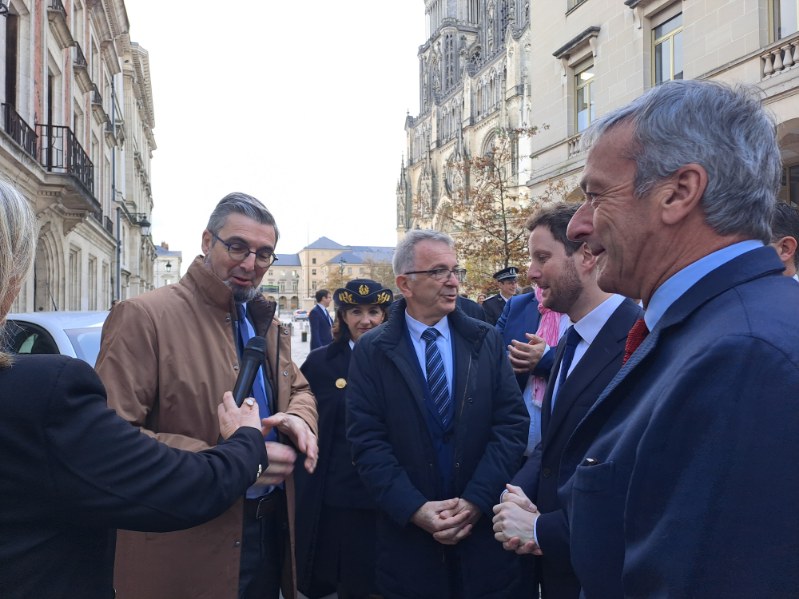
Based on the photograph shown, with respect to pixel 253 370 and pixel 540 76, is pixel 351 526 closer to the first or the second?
pixel 253 370

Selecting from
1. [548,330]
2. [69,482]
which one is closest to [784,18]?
[548,330]

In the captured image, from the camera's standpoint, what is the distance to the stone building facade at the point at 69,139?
14000mm

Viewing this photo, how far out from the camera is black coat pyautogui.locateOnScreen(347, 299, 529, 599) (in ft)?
10.1

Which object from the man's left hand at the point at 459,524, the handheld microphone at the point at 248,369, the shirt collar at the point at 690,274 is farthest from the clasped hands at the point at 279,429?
the shirt collar at the point at 690,274

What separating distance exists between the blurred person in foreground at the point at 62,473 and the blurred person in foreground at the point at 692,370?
3.56ft

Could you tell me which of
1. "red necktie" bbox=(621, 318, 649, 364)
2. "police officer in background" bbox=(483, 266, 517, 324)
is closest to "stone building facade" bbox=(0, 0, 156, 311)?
"police officer in background" bbox=(483, 266, 517, 324)

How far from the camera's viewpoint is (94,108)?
23062 millimetres

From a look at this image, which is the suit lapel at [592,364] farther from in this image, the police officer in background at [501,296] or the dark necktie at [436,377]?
the police officer in background at [501,296]

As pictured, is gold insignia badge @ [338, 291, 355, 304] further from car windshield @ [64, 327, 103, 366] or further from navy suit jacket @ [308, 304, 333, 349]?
navy suit jacket @ [308, 304, 333, 349]

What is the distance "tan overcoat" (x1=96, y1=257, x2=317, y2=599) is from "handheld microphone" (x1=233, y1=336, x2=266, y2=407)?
0.75ft

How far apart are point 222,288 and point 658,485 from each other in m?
2.21

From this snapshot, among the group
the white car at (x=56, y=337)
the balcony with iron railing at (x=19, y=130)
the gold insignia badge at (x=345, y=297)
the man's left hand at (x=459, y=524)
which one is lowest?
the man's left hand at (x=459, y=524)

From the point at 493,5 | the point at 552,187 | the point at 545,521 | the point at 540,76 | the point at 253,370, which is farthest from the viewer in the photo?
the point at 493,5

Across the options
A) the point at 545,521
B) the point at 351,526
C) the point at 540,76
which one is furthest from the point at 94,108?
the point at 545,521
